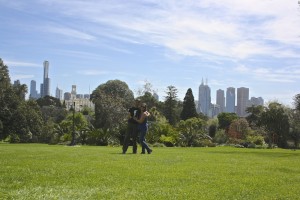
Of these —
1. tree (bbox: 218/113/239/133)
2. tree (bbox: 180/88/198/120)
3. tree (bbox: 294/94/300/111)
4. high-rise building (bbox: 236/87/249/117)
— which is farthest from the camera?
high-rise building (bbox: 236/87/249/117)

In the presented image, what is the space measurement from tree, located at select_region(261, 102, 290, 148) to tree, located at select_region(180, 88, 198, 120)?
19201 millimetres

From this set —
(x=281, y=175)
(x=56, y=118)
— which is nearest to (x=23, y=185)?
(x=281, y=175)

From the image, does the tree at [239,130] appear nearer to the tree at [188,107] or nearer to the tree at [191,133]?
the tree at [191,133]

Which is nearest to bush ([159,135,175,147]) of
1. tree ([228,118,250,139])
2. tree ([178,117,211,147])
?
tree ([178,117,211,147])

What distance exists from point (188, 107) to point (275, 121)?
70.7 feet

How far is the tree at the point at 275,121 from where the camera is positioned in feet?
166

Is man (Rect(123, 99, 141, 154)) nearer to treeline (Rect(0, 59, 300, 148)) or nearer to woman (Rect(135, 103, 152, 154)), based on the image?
woman (Rect(135, 103, 152, 154))

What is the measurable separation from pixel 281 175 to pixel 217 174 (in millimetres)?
1460

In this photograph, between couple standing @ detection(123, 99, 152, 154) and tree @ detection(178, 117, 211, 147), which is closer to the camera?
couple standing @ detection(123, 99, 152, 154)

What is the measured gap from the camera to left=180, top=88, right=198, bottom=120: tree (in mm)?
70500

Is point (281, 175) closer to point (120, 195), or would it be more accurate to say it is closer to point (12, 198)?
point (120, 195)

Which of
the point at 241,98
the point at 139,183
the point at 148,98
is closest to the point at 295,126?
the point at 148,98

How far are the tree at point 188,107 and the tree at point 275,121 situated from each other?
19.2 m

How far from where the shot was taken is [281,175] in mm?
8883
